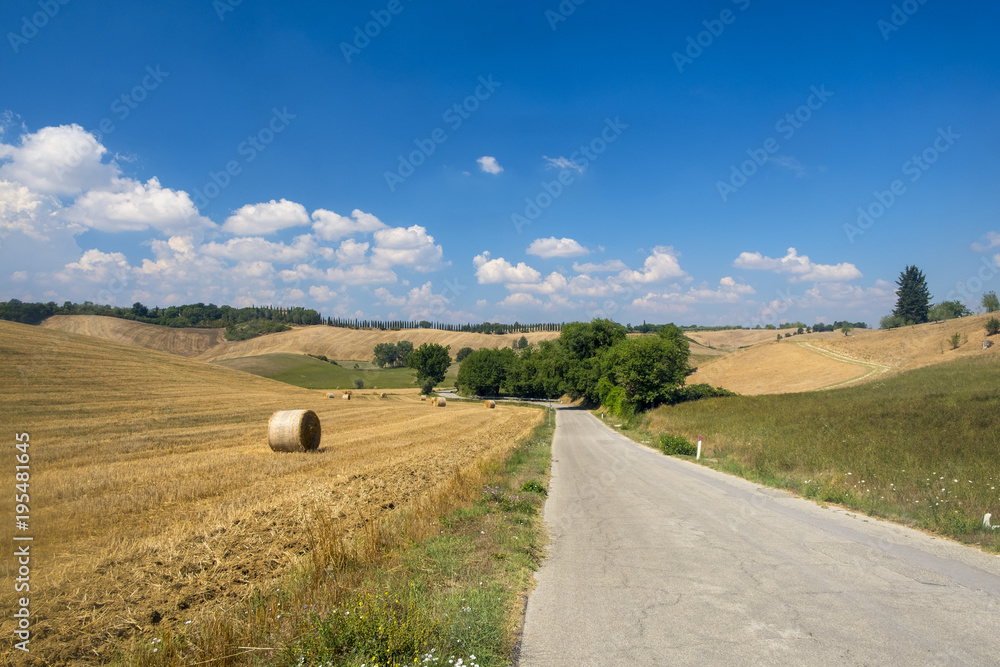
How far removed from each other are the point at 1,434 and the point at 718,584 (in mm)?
18754

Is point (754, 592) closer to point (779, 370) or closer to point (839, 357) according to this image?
point (839, 357)

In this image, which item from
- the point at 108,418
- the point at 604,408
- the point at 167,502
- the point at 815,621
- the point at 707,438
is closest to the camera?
the point at 815,621

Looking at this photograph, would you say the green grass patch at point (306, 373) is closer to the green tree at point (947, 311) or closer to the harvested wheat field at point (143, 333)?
the harvested wheat field at point (143, 333)

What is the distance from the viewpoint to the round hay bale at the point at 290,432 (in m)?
19.2

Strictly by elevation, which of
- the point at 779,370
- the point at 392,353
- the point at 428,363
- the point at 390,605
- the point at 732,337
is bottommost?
the point at 390,605

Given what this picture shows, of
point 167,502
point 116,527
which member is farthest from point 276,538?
point 167,502

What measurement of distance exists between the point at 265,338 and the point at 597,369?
8848 centimetres

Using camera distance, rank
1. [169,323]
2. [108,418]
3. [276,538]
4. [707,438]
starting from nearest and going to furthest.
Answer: [276,538]
[108,418]
[707,438]
[169,323]

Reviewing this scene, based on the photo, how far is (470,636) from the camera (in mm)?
4648

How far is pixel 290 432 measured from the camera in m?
19.2

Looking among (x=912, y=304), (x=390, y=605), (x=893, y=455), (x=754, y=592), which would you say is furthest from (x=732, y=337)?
(x=390, y=605)

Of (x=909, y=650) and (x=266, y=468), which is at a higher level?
(x=909, y=650)

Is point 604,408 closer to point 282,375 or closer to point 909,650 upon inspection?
point 282,375

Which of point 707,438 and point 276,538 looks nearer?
point 276,538
